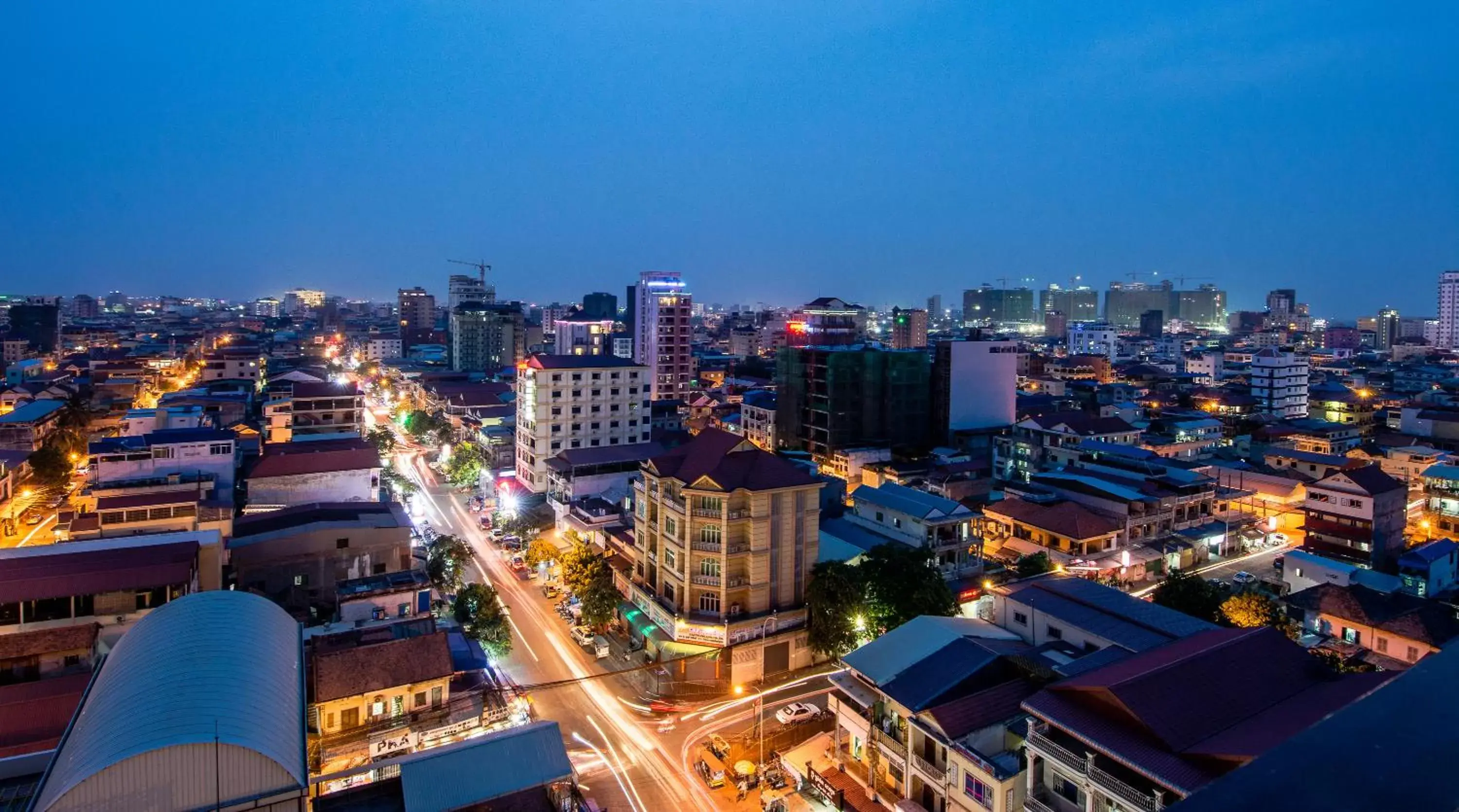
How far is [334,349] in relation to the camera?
84812mm

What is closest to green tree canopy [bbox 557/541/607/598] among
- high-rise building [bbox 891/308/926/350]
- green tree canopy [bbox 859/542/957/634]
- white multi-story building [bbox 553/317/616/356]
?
green tree canopy [bbox 859/542/957/634]

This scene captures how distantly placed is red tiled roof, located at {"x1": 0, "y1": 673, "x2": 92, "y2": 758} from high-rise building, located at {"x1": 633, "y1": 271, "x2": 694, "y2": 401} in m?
39.5

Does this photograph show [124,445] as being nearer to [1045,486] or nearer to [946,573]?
Answer: [946,573]

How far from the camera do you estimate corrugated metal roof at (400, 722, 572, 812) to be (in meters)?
11.0

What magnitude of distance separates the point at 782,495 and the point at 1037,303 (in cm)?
17957

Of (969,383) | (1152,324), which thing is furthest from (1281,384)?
(1152,324)

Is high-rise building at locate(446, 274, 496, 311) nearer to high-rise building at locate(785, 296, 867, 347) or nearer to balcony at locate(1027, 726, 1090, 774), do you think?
high-rise building at locate(785, 296, 867, 347)

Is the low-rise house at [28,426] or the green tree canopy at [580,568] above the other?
the low-rise house at [28,426]

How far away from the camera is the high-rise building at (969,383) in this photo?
1607 inches

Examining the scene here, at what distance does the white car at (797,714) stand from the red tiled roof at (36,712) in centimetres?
1212

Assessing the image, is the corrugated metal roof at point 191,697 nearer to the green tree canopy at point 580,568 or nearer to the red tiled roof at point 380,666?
the red tiled roof at point 380,666

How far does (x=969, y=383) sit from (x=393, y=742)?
110 feet

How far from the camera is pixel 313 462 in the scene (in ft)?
89.9

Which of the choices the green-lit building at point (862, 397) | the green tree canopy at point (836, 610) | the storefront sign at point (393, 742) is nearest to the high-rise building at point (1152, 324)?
the green-lit building at point (862, 397)
